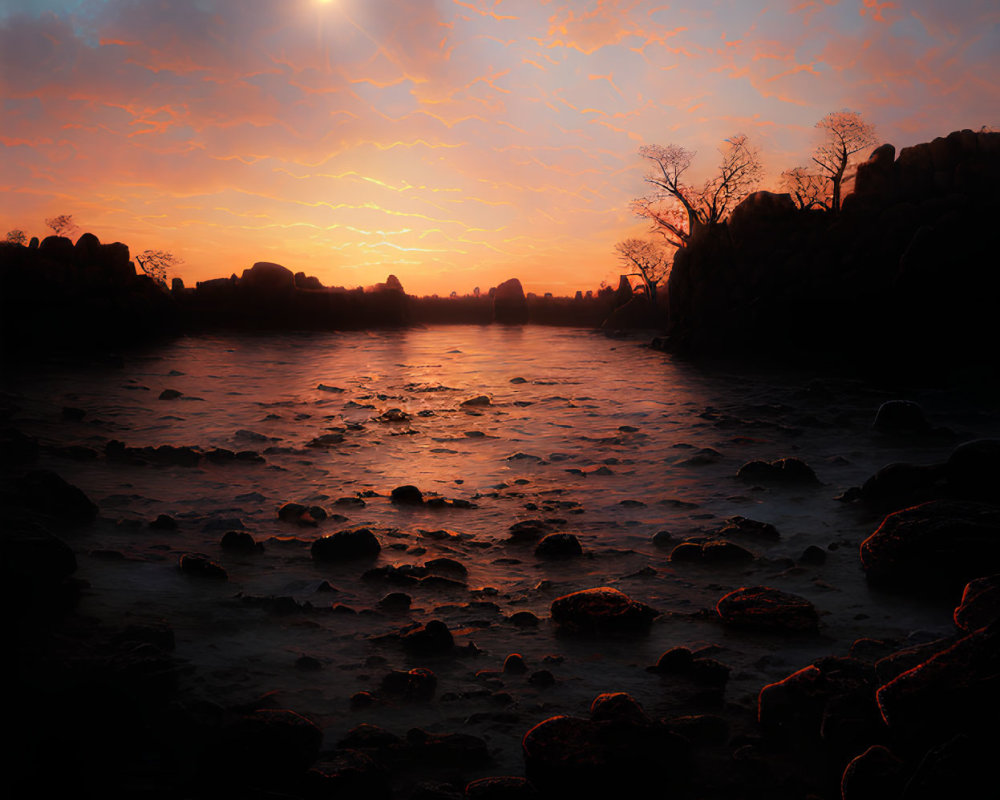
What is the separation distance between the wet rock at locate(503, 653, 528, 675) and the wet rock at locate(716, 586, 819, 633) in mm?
1962

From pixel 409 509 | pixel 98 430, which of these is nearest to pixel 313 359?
pixel 98 430

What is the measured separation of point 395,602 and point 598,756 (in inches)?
117

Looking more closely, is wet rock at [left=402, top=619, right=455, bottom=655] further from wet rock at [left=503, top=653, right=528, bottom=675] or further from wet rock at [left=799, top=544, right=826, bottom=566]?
wet rock at [left=799, top=544, right=826, bottom=566]

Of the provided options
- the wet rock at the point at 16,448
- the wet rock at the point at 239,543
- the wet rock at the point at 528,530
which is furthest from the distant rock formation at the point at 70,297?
the wet rock at the point at 528,530

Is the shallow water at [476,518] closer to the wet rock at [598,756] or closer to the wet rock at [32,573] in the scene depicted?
the wet rock at [598,756]

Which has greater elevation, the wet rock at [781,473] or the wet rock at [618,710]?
the wet rock at [781,473]

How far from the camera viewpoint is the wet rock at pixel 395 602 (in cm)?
607

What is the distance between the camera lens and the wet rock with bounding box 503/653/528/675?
4869 millimetres

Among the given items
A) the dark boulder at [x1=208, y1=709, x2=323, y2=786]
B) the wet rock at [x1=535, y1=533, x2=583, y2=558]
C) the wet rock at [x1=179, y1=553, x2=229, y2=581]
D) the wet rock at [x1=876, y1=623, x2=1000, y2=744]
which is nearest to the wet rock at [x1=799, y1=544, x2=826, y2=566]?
the wet rock at [x1=535, y1=533, x2=583, y2=558]

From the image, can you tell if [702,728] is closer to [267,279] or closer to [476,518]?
[476,518]

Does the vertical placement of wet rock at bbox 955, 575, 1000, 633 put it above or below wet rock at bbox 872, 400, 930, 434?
below

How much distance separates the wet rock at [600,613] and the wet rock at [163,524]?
17.1 ft

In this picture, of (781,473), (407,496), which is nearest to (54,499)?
(407,496)

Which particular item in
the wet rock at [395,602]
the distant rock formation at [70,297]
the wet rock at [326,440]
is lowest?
the wet rock at [395,602]
